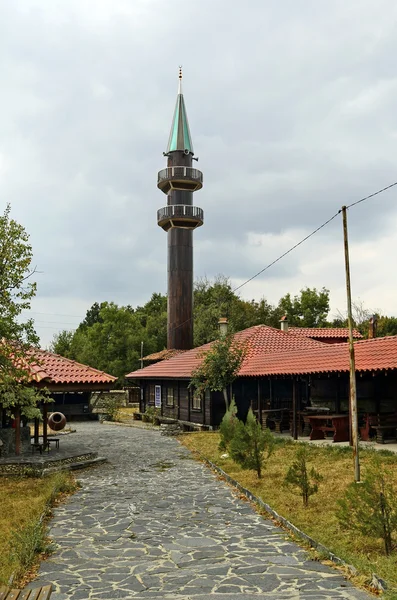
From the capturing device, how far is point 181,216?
3697cm

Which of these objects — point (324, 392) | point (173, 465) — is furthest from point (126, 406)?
point (173, 465)

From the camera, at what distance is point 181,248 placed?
37375 millimetres

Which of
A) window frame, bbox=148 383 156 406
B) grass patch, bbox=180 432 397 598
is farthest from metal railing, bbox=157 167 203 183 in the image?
grass patch, bbox=180 432 397 598

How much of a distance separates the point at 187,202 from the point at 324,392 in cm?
1975

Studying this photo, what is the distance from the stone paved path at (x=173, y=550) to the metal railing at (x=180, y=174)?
89.9 feet

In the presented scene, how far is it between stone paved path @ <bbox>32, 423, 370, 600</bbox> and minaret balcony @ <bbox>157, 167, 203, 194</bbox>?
27336 millimetres

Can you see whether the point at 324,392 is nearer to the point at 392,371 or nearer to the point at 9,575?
the point at 392,371

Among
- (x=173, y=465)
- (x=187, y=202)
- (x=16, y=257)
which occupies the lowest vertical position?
(x=173, y=465)

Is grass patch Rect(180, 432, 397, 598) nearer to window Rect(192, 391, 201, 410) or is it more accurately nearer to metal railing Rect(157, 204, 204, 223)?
window Rect(192, 391, 201, 410)

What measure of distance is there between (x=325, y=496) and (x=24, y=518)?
17.1 ft

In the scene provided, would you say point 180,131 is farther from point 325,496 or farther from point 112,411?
point 325,496

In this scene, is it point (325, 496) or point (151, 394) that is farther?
point (151, 394)

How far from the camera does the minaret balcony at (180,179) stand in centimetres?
3759

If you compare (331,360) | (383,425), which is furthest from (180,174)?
(383,425)
